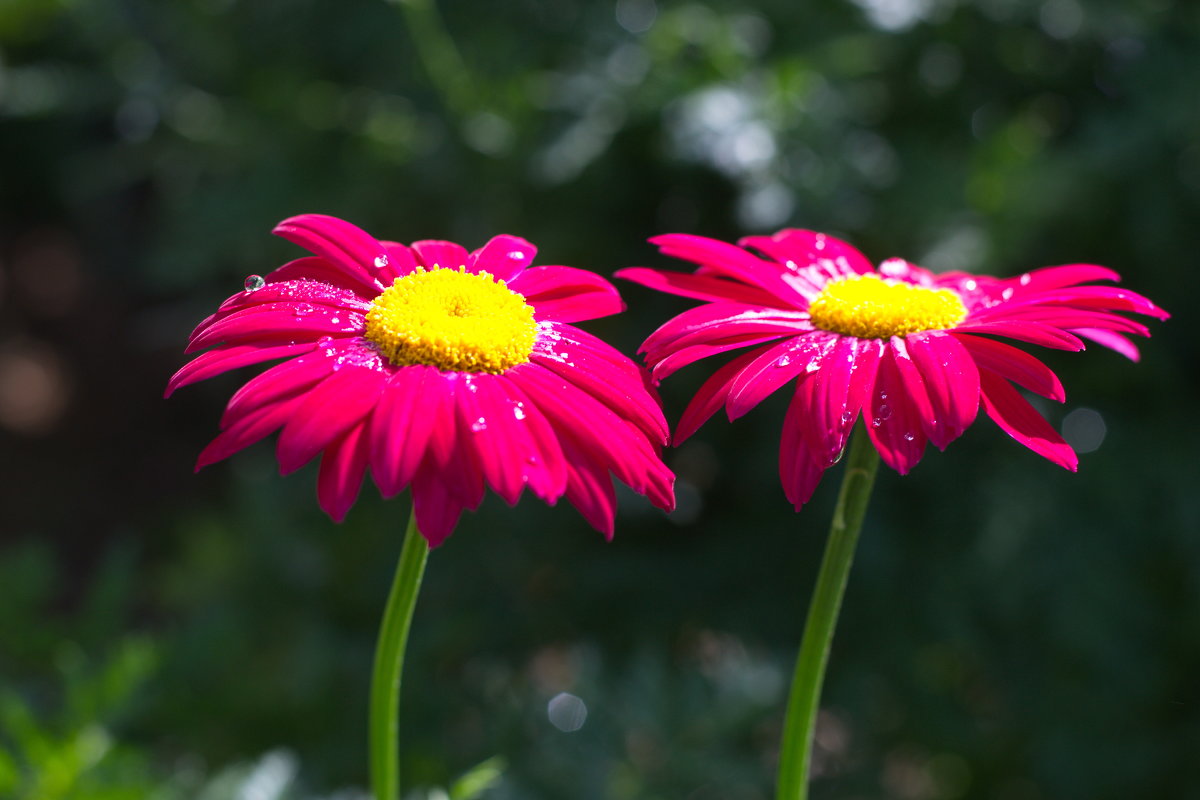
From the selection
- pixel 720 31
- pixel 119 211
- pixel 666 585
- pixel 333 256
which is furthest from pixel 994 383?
pixel 119 211

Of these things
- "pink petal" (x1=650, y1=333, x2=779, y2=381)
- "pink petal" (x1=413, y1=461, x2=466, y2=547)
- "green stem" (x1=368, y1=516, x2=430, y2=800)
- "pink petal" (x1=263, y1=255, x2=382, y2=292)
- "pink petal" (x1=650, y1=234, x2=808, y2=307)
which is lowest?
"green stem" (x1=368, y1=516, x2=430, y2=800)

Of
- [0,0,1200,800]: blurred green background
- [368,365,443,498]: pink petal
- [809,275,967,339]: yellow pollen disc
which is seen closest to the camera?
[368,365,443,498]: pink petal

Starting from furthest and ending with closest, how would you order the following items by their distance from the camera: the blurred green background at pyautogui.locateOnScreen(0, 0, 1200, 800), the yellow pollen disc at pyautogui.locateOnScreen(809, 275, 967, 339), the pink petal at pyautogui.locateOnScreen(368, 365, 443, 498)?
the blurred green background at pyautogui.locateOnScreen(0, 0, 1200, 800)
the yellow pollen disc at pyautogui.locateOnScreen(809, 275, 967, 339)
the pink petal at pyautogui.locateOnScreen(368, 365, 443, 498)

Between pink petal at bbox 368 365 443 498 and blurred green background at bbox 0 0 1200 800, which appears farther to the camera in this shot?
blurred green background at bbox 0 0 1200 800

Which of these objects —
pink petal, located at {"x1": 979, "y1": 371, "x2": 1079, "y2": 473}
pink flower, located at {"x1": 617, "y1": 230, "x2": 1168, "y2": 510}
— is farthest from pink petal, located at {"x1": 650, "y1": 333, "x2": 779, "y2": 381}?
pink petal, located at {"x1": 979, "y1": 371, "x2": 1079, "y2": 473}

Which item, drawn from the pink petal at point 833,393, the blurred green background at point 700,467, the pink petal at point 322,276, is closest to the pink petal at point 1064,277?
the pink petal at point 833,393

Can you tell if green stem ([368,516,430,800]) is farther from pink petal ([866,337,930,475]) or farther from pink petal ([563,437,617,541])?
pink petal ([866,337,930,475])

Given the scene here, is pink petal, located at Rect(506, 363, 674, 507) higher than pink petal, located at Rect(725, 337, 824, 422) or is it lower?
lower

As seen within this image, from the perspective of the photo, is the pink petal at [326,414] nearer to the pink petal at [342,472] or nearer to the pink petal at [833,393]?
the pink petal at [342,472]
